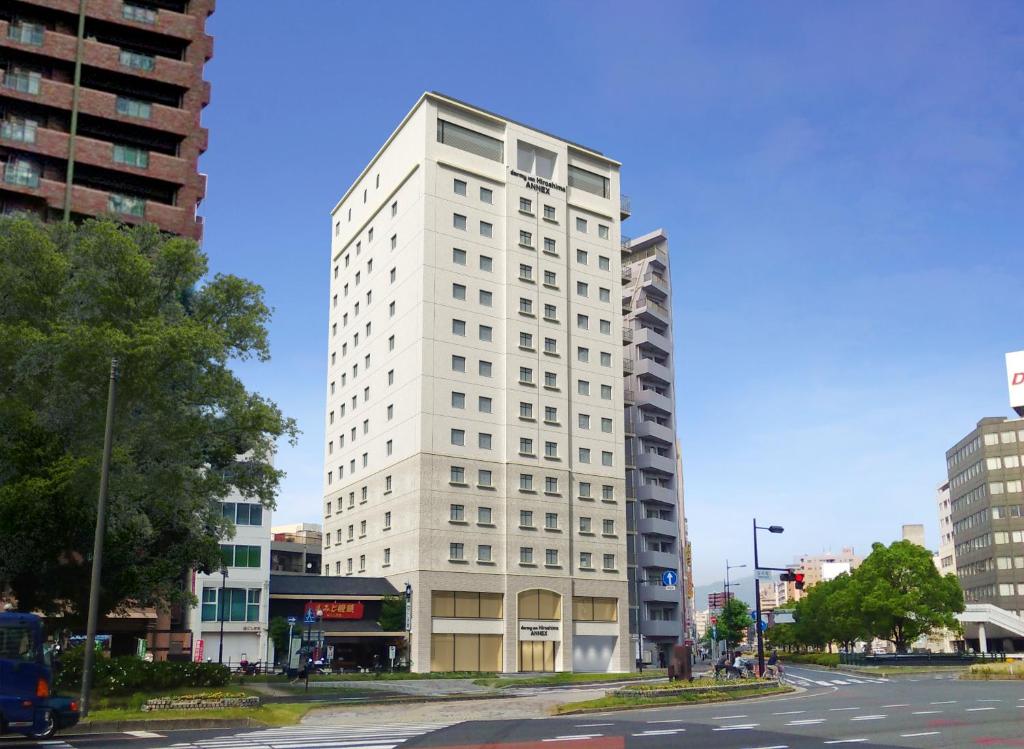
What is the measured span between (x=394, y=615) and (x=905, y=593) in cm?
5032

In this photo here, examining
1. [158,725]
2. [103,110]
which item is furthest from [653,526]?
[158,725]

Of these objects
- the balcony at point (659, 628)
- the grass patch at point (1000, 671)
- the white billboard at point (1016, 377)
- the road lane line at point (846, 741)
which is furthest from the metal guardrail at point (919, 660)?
the road lane line at point (846, 741)

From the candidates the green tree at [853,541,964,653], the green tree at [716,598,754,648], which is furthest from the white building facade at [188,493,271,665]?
the green tree at [716,598,754,648]

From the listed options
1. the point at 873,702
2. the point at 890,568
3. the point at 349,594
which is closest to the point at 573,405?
the point at 349,594

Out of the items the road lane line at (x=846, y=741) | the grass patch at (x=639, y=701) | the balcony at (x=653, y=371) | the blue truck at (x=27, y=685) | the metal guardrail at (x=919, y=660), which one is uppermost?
the balcony at (x=653, y=371)

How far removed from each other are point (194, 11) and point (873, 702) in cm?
6111

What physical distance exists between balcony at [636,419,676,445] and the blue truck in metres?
76.8

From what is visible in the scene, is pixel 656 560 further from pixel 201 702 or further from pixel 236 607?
pixel 201 702

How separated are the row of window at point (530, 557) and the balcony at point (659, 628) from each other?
16.7 meters

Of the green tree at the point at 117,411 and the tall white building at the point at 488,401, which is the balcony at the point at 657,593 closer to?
the tall white building at the point at 488,401

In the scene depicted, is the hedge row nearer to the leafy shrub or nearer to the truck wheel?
the leafy shrub

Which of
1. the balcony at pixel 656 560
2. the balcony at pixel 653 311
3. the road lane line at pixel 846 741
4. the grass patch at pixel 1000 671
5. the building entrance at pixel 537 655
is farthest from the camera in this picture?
the balcony at pixel 653 311

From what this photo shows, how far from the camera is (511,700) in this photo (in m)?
41.3

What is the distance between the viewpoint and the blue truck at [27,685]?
22500 mm
